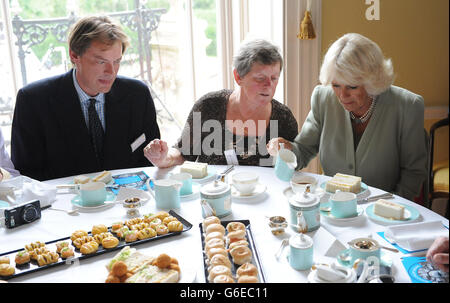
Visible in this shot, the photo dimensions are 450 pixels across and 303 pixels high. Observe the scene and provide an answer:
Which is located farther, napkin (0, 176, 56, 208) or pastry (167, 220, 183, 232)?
napkin (0, 176, 56, 208)

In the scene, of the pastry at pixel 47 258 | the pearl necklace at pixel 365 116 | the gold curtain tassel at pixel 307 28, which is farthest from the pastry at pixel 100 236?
the gold curtain tassel at pixel 307 28

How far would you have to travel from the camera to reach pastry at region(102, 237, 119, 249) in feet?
4.77

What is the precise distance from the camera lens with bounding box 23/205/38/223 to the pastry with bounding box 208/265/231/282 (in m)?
0.75

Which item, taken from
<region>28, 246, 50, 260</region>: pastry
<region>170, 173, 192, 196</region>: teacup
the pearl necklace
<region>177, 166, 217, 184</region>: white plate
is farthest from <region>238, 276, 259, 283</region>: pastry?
the pearl necklace

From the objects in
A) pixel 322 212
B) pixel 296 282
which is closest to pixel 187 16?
pixel 322 212

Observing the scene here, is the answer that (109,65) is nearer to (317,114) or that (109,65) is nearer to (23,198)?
(23,198)

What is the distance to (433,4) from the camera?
10.4 feet

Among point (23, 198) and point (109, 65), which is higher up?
point (109, 65)

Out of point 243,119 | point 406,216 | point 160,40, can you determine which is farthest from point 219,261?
point 160,40

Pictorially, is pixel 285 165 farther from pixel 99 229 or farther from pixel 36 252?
pixel 36 252

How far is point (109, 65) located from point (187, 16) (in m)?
1.08

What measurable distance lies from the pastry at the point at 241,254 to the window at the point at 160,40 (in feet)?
6.06

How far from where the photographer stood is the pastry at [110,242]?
4.77 feet

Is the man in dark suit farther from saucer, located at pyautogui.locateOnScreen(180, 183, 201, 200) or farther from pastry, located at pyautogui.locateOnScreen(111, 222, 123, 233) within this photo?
pastry, located at pyautogui.locateOnScreen(111, 222, 123, 233)
